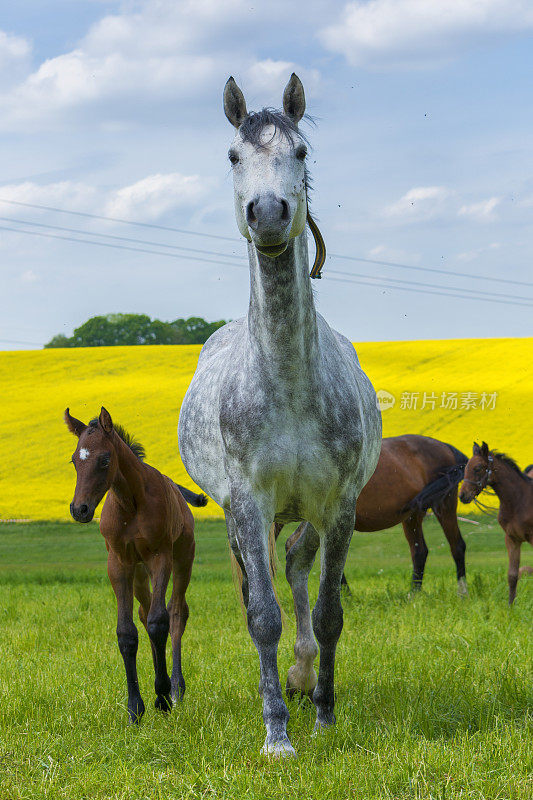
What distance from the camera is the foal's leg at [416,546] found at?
11.3 meters

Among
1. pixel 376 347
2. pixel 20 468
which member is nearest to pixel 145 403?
pixel 20 468

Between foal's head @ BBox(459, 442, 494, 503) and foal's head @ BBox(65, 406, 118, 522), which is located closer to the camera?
foal's head @ BBox(65, 406, 118, 522)

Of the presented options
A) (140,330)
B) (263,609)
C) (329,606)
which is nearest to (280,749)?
(263,609)

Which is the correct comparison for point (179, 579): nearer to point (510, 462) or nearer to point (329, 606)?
point (329, 606)

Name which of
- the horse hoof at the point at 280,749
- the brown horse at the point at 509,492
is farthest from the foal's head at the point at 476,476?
the horse hoof at the point at 280,749

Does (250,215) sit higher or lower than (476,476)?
higher

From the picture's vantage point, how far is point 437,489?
11562 millimetres

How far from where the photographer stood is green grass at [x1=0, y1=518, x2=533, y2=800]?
3.84 m

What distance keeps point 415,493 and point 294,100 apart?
8.03 meters

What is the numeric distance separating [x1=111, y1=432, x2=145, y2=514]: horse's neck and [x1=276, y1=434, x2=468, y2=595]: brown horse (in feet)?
18.5

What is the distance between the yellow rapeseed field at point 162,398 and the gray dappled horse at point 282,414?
674 inches

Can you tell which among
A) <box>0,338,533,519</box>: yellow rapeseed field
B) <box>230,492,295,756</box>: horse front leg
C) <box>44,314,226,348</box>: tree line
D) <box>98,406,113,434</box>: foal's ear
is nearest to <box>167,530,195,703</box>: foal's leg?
<box>98,406,113,434</box>: foal's ear

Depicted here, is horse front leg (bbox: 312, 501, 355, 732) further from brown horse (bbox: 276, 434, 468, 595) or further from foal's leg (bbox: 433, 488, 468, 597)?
foal's leg (bbox: 433, 488, 468, 597)

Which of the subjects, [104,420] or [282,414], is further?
[104,420]
